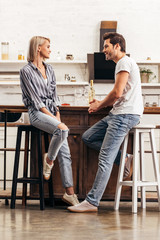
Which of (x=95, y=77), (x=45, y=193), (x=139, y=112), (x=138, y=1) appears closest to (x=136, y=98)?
(x=139, y=112)

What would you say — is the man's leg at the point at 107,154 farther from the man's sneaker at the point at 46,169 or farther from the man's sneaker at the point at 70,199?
the man's sneaker at the point at 46,169

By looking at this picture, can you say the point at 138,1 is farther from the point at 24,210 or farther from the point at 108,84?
the point at 24,210

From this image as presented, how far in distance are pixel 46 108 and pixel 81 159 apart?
593 millimetres

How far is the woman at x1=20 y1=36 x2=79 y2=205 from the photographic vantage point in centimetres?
377

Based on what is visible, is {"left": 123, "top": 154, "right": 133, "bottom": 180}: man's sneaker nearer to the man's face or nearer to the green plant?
the man's face

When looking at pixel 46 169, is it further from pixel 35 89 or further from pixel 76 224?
pixel 76 224

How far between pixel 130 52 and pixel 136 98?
478 centimetres

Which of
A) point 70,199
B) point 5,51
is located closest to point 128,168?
point 70,199

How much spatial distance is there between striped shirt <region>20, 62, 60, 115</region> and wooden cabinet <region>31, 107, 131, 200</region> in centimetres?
19

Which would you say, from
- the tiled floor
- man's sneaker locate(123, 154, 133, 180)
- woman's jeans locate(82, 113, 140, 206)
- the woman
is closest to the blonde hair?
the woman

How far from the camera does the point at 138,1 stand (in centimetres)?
846

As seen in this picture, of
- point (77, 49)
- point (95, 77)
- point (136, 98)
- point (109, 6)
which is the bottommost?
Answer: point (136, 98)

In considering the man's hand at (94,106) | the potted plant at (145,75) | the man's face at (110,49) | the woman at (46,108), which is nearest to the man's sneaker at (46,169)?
the woman at (46,108)

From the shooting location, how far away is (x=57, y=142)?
374cm
